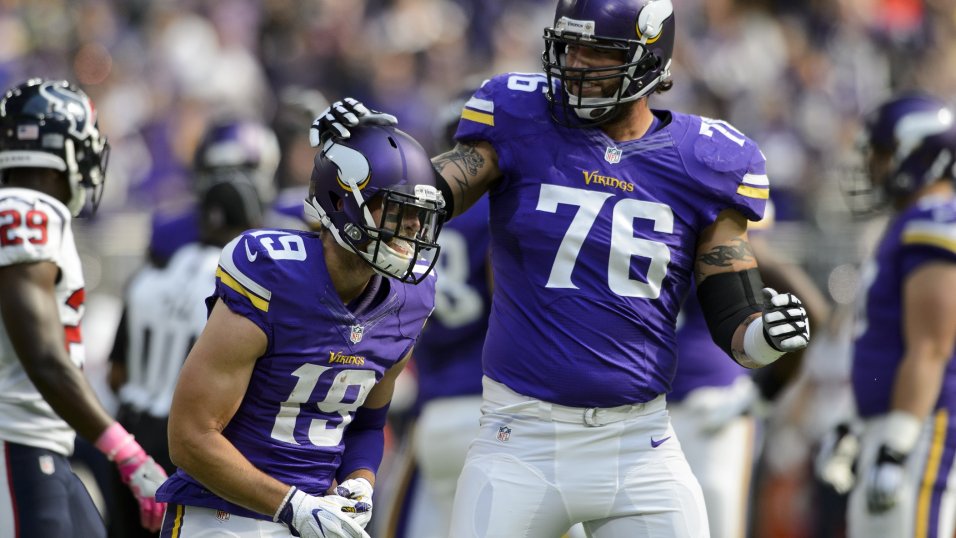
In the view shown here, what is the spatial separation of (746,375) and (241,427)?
127 inches

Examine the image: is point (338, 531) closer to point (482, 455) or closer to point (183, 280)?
point (482, 455)

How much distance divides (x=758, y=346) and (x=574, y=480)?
60 centimetres

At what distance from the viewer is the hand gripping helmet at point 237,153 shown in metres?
6.37

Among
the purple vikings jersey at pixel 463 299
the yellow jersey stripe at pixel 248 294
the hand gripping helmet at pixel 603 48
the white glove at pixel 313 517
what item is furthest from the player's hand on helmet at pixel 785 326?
the purple vikings jersey at pixel 463 299

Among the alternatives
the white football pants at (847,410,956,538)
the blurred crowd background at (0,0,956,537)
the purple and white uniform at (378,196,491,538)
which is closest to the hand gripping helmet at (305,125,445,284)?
the purple and white uniform at (378,196,491,538)

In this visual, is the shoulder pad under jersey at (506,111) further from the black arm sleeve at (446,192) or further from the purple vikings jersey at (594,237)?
the black arm sleeve at (446,192)

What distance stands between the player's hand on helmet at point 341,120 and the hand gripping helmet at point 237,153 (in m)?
2.47

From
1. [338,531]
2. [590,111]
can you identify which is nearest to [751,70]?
[590,111]

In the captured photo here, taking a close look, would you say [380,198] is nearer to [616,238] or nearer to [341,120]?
[341,120]

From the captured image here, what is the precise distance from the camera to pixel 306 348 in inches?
141

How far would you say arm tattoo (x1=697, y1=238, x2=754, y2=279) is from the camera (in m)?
4.03

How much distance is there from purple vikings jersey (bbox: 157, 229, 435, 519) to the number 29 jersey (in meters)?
0.76

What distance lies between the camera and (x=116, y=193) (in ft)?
41.0

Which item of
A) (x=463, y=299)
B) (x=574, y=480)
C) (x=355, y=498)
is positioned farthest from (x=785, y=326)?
(x=463, y=299)
